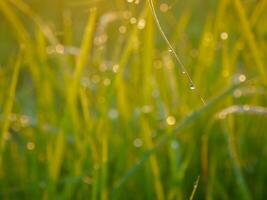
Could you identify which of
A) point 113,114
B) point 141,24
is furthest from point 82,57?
point 113,114

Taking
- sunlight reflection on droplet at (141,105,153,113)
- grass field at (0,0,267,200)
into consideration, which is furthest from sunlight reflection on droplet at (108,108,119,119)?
sunlight reflection on droplet at (141,105,153,113)

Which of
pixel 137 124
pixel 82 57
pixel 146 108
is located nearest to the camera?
pixel 82 57

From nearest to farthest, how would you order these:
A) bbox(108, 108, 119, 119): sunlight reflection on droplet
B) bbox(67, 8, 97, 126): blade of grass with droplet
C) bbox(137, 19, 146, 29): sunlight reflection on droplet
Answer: bbox(67, 8, 97, 126): blade of grass with droplet
bbox(137, 19, 146, 29): sunlight reflection on droplet
bbox(108, 108, 119, 119): sunlight reflection on droplet

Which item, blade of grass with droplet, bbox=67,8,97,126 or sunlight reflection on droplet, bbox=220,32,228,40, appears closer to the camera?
Result: blade of grass with droplet, bbox=67,8,97,126

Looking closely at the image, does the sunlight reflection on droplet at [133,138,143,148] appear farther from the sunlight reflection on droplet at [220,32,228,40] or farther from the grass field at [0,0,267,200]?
the sunlight reflection on droplet at [220,32,228,40]

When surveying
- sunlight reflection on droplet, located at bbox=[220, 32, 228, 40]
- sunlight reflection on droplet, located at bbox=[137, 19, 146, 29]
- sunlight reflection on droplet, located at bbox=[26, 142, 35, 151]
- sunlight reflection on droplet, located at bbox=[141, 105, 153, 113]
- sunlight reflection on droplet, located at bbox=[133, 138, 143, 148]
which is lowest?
sunlight reflection on droplet, located at bbox=[133, 138, 143, 148]

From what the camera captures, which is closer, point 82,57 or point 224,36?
point 82,57

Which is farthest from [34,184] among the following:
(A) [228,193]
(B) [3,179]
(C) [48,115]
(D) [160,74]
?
(D) [160,74]

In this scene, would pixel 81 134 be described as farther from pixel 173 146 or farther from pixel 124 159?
pixel 173 146

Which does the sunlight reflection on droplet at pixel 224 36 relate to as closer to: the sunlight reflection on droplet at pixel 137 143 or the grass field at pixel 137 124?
the grass field at pixel 137 124

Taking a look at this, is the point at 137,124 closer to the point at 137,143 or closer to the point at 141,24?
the point at 137,143

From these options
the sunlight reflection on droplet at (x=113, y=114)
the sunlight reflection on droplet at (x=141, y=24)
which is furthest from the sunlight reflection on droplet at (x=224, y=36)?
the sunlight reflection on droplet at (x=113, y=114)
